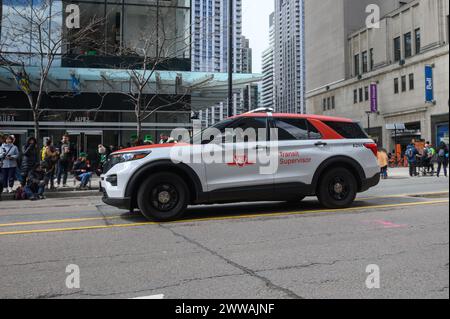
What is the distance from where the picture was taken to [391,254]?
493 centimetres

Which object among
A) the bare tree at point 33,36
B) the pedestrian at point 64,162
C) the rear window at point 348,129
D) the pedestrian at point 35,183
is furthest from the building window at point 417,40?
the pedestrian at point 35,183

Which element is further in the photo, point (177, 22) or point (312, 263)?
point (177, 22)

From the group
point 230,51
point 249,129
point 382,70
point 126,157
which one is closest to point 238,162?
point 249,129

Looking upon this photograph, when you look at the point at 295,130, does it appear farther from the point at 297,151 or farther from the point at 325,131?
the point at 325,131

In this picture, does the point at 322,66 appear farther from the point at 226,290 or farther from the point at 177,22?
the point at 226,290

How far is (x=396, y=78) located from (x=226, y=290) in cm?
4611

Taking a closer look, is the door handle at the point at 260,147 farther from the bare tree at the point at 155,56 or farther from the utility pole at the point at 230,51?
the bare tree at the point at 155,56

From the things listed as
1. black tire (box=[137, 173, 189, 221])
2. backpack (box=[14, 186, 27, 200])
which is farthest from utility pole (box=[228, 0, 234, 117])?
black tire (box=[137, 173, 189, 221])

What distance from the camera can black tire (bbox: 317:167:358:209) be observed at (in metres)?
8.23

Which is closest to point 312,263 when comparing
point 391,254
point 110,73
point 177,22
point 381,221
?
point 391,254

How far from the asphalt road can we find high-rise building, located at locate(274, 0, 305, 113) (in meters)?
28.8

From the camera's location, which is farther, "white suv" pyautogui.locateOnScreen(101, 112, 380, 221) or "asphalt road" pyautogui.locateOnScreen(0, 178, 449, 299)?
"white suv" pyautogui.locateOnScreen(101, 112, 380, 221)

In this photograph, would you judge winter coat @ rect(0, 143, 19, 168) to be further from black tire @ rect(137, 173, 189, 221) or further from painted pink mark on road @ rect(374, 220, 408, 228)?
painted pink mark on road @ rect(374, 220, 408, 228)

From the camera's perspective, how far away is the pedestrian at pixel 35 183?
41.0 ft
